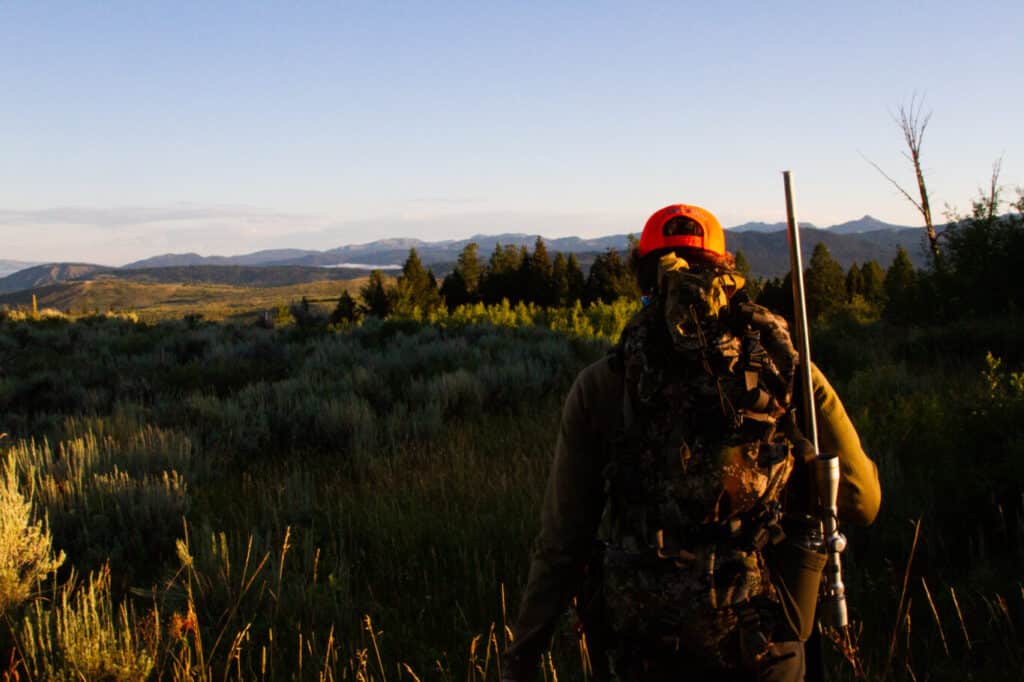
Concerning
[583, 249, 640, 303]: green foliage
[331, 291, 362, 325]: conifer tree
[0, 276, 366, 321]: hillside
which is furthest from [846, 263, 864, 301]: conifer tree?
[0, 276, 366, 321]: hillside

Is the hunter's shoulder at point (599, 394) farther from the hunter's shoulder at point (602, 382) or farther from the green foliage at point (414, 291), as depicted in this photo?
the green foliage at point (414, 291)

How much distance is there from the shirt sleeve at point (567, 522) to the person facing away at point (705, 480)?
96 millimetres

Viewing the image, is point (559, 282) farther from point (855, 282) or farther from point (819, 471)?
point (819, 471)

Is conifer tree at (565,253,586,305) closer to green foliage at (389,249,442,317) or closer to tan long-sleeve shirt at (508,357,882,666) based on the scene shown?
green foliage at (389,249,442,317)

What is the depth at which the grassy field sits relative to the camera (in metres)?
3.27

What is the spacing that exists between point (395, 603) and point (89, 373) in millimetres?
10951

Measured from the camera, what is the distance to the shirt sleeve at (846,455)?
2064 mm

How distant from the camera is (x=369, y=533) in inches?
190

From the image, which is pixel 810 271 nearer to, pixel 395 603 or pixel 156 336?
pixel 156 336

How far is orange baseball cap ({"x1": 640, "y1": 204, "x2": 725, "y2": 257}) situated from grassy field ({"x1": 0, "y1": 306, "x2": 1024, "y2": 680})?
169 cm

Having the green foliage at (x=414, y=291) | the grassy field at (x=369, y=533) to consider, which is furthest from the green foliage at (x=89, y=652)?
the green foliage at (x=414, y=291)

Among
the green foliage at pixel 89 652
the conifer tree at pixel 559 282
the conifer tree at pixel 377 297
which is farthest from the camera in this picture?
the conifer tree at pixel 559 282

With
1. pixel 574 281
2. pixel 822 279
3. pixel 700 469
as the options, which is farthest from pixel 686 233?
pixel 822 279

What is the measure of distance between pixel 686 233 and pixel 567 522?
0.95 metres
